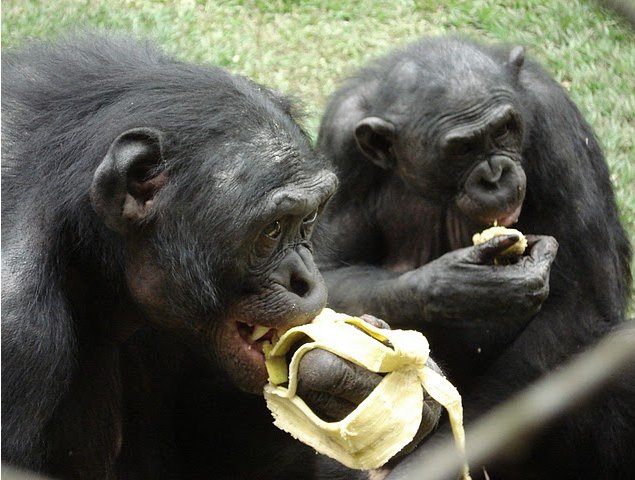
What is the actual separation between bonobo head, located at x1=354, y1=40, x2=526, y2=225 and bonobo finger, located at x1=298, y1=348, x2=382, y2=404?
2.04 metres

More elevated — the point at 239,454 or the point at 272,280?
the point at 272,280

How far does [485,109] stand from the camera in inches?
245

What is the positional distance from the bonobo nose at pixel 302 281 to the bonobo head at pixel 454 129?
6.00 feet

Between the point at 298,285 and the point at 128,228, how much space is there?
71 centimetres

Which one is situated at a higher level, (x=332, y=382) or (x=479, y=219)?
(x=332, y=382)

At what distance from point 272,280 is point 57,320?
837mm

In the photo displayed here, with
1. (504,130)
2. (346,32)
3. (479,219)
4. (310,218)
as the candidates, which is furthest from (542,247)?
(346,32)

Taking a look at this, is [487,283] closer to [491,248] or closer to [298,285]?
[491,248]

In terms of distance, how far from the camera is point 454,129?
621 cm

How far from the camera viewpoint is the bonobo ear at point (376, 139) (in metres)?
6.48

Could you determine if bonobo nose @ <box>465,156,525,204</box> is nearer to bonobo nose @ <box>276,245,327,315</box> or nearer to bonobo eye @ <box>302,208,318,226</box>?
bonobo eye @ <box>302,208,318,226</box>

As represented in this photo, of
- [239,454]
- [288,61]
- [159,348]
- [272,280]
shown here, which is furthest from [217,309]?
[288,61]

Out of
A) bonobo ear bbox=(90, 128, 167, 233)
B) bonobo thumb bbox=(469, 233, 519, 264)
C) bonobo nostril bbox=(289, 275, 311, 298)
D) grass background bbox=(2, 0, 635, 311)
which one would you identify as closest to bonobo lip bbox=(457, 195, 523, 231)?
bonobo thumb bbox=(469, 233, 519, 264)

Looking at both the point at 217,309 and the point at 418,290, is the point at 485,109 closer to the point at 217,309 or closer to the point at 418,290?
the point at 418,290
